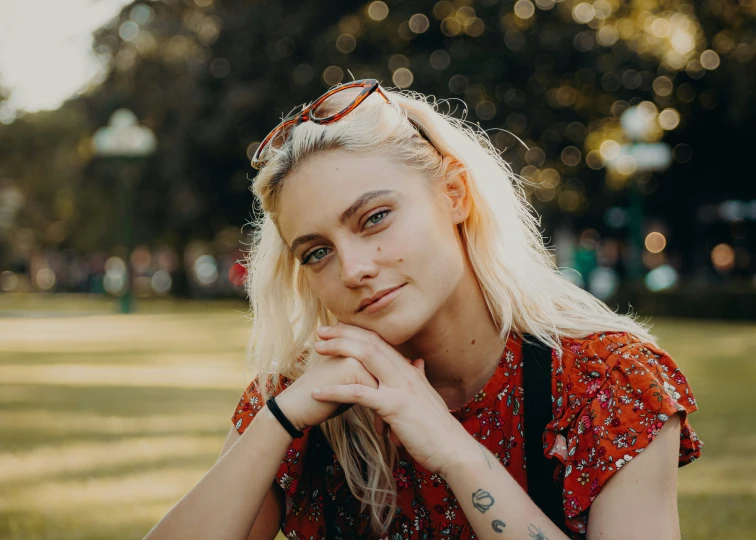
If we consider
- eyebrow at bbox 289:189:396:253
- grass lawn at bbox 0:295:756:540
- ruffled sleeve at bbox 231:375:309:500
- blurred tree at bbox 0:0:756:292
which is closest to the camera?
eyebrow at bbox 289:189:396:253

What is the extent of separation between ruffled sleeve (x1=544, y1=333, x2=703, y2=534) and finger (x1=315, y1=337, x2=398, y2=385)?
0.49m

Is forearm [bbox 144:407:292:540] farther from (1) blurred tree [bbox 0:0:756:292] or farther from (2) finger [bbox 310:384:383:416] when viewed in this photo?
(1) blurred tree [bbox 0:0:756:292]

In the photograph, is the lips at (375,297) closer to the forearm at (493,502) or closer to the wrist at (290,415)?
the wrist at (290,415)

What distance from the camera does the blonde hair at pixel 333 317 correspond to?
3137 millimetres

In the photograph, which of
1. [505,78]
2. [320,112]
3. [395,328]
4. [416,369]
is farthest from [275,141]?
[505,78]

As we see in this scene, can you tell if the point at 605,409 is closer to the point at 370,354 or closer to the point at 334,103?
the point at 370,354

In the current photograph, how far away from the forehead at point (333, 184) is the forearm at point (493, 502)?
83 cm

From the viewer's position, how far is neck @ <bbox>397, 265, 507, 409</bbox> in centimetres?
328

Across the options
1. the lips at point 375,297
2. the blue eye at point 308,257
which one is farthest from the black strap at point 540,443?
the blue eye at point 308,257

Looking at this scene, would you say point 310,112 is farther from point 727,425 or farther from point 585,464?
point 727,425

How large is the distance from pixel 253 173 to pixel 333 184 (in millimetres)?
31597

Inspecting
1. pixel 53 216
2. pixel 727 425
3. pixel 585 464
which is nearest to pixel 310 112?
pixel 585 464

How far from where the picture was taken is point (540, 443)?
2.96 m

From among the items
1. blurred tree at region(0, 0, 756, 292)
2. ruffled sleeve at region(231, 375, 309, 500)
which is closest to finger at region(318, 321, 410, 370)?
ruffled sleeve at region(231, 375, 309, 500)
